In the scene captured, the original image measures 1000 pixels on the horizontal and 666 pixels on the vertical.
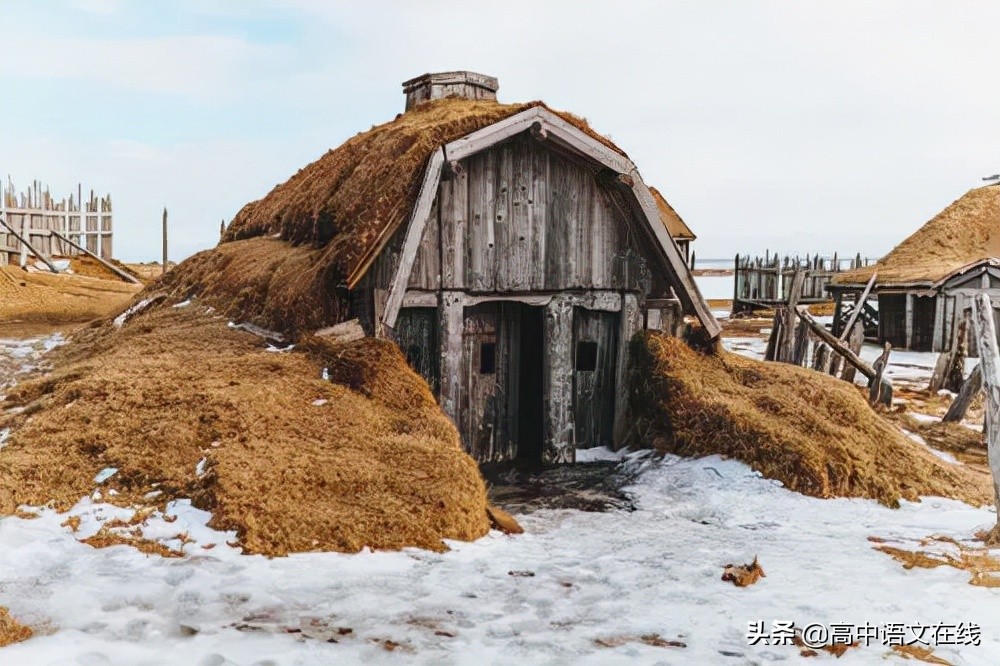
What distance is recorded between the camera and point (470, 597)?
694cm

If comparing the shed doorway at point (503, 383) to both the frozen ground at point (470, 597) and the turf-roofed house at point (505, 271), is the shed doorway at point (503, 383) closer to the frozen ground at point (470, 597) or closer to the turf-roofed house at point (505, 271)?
the turf-roofed house at point (505, 271)

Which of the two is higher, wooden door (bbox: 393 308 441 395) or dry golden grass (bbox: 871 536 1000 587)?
wooden door (bbox: 393 308 441 395)

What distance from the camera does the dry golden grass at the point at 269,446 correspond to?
799cm

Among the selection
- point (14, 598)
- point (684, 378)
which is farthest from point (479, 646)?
point (684, 378)

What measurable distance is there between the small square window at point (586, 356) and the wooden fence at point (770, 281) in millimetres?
34041

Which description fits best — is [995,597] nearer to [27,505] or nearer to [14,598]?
[14,598]

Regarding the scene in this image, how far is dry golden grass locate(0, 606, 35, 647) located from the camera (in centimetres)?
573

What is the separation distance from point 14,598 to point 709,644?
520 centimetres

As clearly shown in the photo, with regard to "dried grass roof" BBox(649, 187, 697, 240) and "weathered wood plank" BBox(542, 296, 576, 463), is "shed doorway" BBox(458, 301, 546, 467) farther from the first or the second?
"dried grass roof" BBox(649, 187, 697, 240)

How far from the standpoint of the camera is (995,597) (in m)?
7.21

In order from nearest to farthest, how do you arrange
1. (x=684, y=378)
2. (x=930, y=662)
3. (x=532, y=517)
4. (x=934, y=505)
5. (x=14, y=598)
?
(x=930, y=662) < (x=14, y=598) < (x=532, y=517) < (x=934, y=505) < (x=684, y=378)

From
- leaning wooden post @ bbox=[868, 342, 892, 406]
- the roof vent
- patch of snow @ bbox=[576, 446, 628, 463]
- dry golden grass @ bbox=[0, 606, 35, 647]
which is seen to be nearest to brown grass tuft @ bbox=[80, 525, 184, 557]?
dry golden grass @ bbox=[0, 606, 35, 647]

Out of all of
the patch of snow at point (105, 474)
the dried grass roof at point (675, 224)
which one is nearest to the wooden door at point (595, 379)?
the patch of snow at point (105, 474)

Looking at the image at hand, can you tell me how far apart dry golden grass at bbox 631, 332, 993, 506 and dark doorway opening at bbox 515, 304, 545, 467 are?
1.46m
